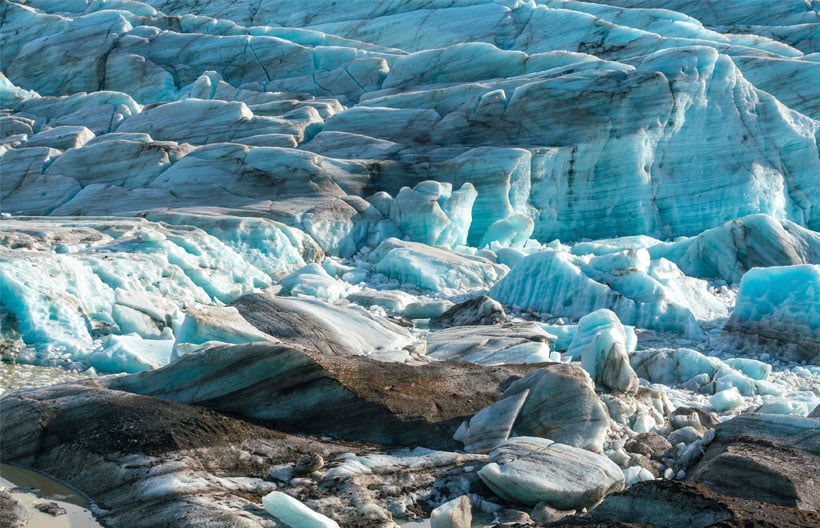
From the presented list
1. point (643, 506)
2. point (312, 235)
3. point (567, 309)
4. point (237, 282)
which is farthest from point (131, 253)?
point (643, 506)

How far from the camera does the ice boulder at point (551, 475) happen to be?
647cm

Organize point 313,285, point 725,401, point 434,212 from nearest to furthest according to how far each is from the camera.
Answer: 1. point 725,401
2. point 313,285
3. point 434,212

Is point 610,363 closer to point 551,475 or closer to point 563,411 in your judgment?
point 563,411

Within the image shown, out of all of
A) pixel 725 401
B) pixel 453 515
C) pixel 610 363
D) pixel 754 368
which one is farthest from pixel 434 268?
pixel 453 515

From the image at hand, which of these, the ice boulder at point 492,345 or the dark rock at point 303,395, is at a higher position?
the dark rock at point 303,395

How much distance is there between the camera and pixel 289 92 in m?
33.0

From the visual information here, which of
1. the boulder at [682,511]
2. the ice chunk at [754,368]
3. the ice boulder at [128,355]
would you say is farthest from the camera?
the ice chunk at [754,368]

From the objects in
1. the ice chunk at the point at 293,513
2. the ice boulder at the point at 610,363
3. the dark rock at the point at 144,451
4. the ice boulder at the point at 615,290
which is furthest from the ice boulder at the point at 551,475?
the ice boulder at the point at 615,290

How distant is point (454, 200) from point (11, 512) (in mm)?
15135

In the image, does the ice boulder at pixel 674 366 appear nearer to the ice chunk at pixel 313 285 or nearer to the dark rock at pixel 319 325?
the dark rock at pixel 319 325

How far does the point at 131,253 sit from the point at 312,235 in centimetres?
501

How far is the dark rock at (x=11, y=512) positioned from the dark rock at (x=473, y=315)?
873cm

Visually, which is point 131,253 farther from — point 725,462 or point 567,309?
point 725,462

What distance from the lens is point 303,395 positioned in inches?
304
